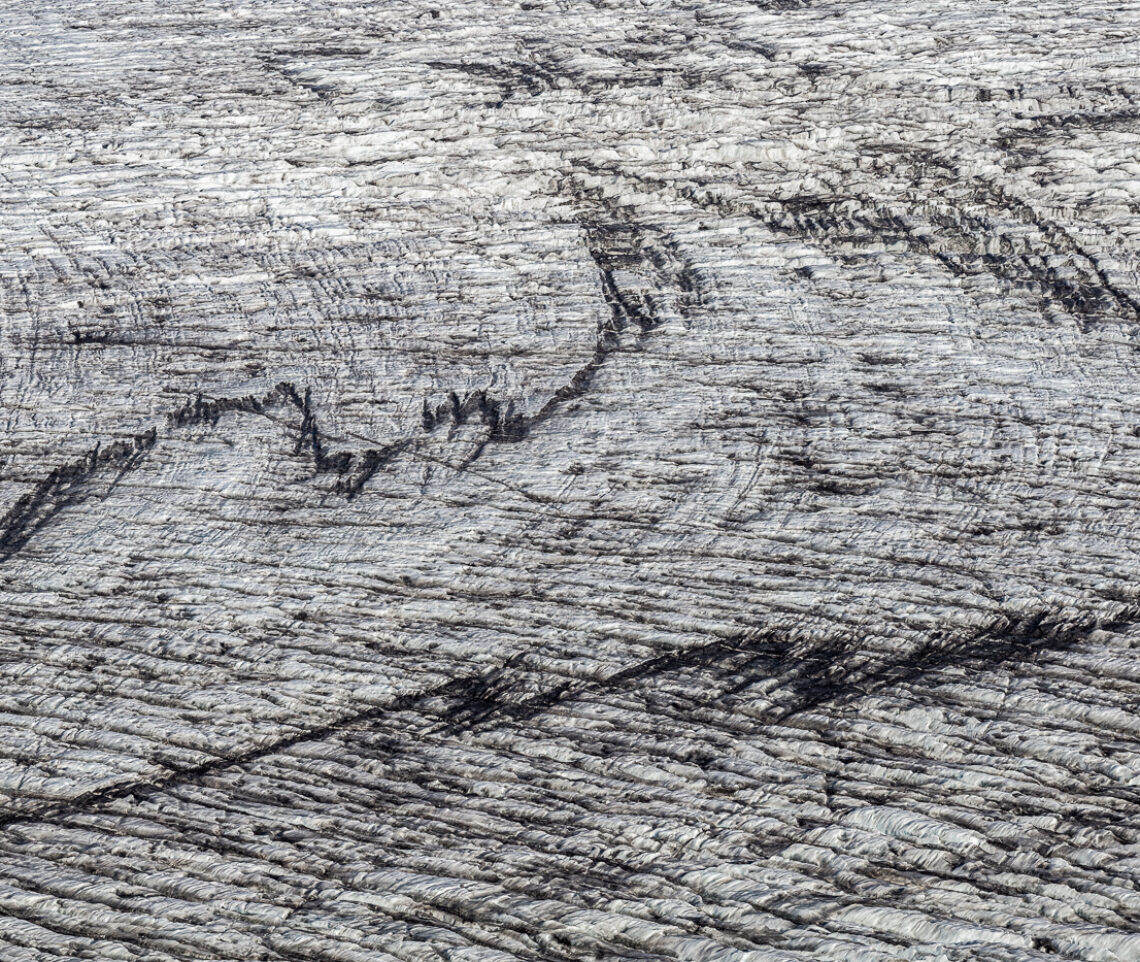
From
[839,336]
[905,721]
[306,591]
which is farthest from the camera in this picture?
[839,336]

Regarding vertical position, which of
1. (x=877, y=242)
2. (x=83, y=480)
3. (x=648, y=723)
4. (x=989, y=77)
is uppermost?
(x=989, y=77)

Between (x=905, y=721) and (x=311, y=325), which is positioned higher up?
(x=311, y=325)

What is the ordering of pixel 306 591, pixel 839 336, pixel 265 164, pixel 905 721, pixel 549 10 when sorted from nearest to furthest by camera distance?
pixel 905 721, pixel 306 591, pixel 839 336, pixel 265 164, pixel 549 10

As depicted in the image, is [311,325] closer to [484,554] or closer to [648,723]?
[484,554]

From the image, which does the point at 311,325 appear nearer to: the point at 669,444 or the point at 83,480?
the point at 83,480

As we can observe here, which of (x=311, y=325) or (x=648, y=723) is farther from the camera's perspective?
(x=311, y=325)

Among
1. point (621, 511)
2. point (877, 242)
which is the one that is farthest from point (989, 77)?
point (621, 511)

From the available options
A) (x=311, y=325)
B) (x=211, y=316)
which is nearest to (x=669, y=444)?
(x=311, y=325)
